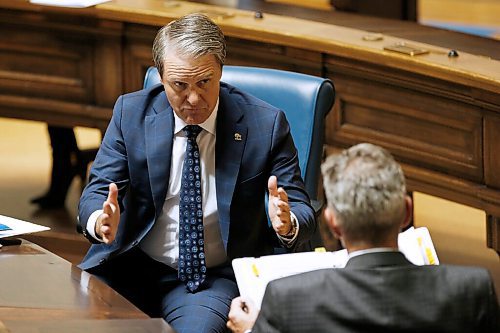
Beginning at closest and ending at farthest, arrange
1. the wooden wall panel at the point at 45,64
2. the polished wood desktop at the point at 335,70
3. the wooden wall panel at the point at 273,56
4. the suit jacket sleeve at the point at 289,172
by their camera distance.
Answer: the suit jacket sleeve at the point at 289,172
the polished wood desktop at the point at 335,70
the wooden wall panel at the point at 273,56
the wooden wall panel at the point at 45,64

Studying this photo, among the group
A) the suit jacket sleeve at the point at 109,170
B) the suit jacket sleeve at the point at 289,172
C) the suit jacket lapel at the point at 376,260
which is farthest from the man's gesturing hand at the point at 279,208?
the suit jacket lapel at the point at 376,260

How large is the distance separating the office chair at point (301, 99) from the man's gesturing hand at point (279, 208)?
0.56 metres

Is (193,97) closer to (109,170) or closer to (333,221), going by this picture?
(109,170)

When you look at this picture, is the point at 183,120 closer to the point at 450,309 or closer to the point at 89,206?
the point at 89,206

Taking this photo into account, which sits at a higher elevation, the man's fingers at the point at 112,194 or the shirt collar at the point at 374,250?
the shirt collar at the point at 374,250

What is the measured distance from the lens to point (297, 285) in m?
2.18

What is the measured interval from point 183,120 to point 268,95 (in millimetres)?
448

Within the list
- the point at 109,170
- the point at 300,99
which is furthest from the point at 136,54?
the point at 109,170

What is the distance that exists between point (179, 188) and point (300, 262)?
669mm

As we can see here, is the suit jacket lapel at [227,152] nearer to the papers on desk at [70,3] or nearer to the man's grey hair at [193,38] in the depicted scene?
the man's grey hair at [193,38]

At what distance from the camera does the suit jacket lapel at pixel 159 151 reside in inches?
123

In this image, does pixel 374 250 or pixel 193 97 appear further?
pixel 193 97

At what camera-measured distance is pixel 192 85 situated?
9.91 ft

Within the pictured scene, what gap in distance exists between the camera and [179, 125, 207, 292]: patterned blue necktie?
311 cm
